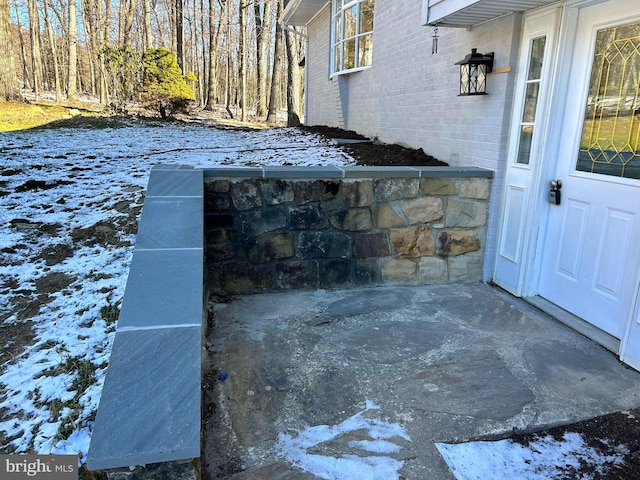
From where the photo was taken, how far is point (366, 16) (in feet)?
21.1

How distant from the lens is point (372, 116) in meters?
6.22

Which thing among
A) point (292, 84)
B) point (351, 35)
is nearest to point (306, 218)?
point (351, 35)

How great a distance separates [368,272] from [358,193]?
2.02 ft

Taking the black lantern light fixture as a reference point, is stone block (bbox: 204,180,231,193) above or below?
below

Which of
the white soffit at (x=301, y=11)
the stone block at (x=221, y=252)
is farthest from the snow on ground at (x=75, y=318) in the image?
the white soffit at (x=301, y=11)

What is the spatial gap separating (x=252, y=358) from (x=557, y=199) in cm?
218

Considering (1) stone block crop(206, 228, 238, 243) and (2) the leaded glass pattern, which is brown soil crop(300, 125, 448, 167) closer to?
(2) the leaded glass pattern

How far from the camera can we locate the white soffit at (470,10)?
280 centimetres

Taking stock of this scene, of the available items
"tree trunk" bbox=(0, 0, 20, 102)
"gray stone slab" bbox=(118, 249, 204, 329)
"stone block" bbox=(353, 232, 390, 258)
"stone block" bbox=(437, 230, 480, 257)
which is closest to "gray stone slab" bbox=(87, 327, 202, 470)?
"gray stone slab" bbox=(118, 249, 204, 329)

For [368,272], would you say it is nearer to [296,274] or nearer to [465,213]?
[296,274]

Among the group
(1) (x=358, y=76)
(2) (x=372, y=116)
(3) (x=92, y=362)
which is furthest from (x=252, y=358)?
(1) (x=358, y=76)

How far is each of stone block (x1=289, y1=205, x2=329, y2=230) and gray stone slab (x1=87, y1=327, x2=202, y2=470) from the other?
5.50 feet

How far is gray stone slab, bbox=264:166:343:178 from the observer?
3.11 metres

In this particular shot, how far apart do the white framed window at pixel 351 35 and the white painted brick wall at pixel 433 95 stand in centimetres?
21
